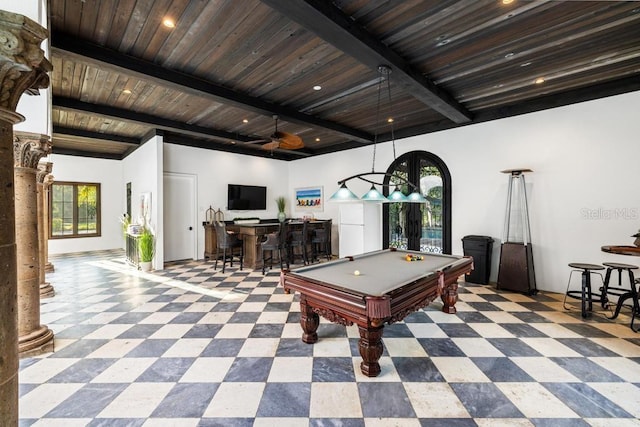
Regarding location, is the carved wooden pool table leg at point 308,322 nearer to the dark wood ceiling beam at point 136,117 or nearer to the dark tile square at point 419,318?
the dark tile square at point 419,318

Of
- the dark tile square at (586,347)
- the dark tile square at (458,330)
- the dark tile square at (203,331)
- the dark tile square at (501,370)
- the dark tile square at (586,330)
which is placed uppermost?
the dark tile square at (203,331)

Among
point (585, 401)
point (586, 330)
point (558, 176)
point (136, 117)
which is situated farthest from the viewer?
point (136, 117)

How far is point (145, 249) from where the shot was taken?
6090 mm

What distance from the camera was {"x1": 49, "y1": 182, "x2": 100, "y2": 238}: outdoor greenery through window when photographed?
8.33 m

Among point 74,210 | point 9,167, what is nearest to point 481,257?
point 9,167

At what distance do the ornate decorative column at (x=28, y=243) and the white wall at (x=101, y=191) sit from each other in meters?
7.47

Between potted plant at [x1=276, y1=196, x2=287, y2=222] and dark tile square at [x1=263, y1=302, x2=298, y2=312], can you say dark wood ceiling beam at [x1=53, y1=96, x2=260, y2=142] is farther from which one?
dark tile square at [x1=263, y1=302, x2=298, y2=312]

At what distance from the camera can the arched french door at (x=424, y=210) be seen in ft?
19.4

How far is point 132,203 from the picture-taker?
26.3 ft

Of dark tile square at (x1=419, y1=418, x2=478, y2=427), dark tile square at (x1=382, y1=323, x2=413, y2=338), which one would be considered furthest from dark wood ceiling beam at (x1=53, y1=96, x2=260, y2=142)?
dark tile square at (x1=419, y1=418, x2=478, y2=427)

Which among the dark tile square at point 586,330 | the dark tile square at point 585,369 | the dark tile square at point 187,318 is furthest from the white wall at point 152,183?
the dark tile square at point 586,330

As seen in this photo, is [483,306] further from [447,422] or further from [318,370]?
[318,370]

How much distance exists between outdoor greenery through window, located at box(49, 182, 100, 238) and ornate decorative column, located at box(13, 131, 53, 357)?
7492mm

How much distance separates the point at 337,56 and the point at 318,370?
11.3 ft
